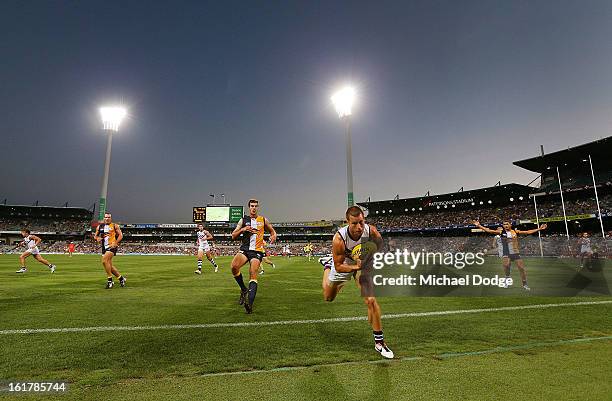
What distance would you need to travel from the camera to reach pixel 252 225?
832 centimetres

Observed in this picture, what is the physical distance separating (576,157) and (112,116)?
204 ft

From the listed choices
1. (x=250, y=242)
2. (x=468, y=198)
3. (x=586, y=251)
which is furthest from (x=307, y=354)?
(x=468, y=198)

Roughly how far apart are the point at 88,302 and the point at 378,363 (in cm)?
823

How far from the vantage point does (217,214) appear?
72875 millimetres

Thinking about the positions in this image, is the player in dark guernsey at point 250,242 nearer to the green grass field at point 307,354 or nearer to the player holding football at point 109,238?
the green grass field at point 307,354

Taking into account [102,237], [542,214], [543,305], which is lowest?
[543,305]

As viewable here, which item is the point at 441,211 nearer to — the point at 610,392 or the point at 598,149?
the point at 598,149

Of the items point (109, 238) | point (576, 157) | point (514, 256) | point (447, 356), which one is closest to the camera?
point (447, 356)

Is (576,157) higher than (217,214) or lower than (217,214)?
higher

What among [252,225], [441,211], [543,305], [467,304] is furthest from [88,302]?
[441,211]

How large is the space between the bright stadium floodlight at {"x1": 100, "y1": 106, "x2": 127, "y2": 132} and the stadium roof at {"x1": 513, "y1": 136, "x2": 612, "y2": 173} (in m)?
57.2

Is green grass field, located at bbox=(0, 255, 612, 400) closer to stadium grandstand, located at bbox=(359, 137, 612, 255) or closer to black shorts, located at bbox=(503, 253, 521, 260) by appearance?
black shorts, located at bbox=(503, 253, 521, 260)

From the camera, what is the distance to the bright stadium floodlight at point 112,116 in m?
27.9

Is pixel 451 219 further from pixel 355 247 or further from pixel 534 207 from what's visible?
pixel 355 247
